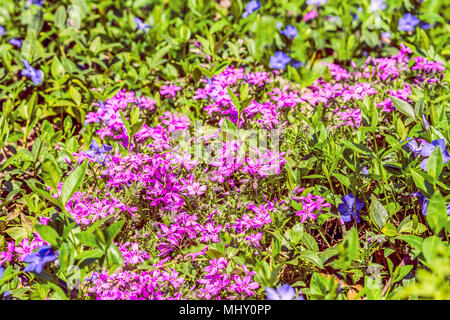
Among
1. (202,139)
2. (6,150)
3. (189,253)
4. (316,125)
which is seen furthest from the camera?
(6,150)

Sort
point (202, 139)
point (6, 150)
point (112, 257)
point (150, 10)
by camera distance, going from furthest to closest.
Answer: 1. point (150, 10)
2. point (6, 150)
3. point (202, 139)
4. point (112, 257)

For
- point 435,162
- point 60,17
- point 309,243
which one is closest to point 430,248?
point 435,162

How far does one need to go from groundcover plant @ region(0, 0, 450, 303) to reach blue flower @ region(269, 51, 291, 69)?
21 millimetres

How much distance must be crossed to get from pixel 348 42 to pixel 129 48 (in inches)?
72.4

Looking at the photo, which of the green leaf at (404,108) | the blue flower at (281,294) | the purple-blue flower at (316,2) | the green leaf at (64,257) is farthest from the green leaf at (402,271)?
the purple-blue flower at (316,2)

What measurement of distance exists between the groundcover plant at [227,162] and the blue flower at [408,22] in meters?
0.01

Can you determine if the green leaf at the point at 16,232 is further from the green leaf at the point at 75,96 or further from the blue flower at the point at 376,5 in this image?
the blue flower at the point at 376,5

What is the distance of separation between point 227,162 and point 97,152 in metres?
0.81

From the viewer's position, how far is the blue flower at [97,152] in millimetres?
2632

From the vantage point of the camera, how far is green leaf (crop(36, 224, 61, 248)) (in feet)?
6.21

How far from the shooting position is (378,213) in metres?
2.28

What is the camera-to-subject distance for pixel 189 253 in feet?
7.36
